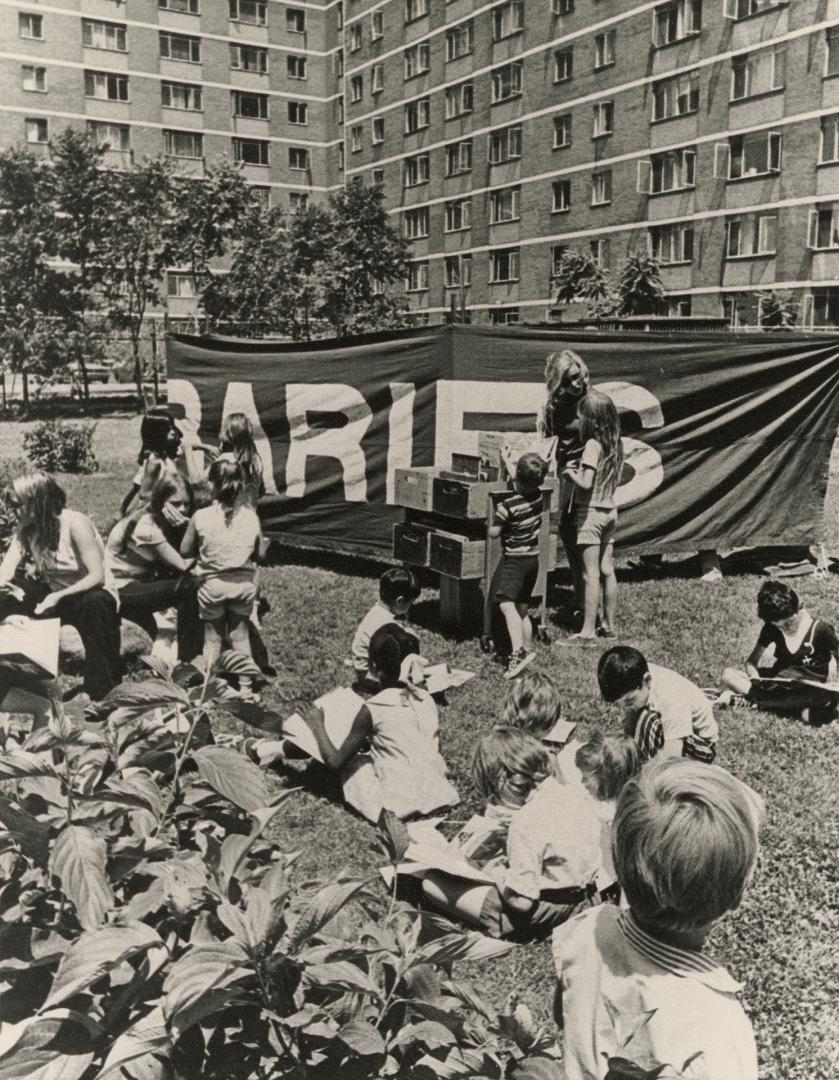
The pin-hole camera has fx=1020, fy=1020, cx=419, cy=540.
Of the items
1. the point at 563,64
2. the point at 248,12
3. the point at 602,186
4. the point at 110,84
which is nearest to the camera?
the point at 248,12

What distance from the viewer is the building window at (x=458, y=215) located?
46.2 m

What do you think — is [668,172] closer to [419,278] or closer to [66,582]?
[419,278]

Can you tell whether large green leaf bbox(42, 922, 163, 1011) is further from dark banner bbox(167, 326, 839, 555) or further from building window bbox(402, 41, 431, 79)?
building window bbox(402, 41, 431, 79)

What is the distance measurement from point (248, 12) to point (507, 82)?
38573 mm

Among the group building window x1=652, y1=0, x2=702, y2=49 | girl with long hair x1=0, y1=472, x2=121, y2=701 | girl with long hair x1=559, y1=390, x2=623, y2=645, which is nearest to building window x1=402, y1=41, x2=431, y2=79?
building window x1=652, y1=0, x2=702, y2=49

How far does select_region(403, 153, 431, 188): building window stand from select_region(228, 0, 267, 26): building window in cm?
3676

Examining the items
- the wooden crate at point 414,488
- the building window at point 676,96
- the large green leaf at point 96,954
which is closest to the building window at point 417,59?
the building window at point 676,96

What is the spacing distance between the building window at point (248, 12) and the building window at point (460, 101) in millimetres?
33389

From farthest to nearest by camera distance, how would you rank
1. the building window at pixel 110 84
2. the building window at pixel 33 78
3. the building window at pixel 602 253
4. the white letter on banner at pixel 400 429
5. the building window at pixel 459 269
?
the building window at pixel 459 269, the building window at pixel 602 253, the white letter on banner at pixel 400 429, the building window at pixel 110 84, the building window at pixel 33 78

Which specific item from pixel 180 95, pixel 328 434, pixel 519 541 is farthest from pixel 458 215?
pixel 519 541

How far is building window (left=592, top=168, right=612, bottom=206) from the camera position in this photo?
131 ft

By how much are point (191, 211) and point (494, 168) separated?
36647 mm

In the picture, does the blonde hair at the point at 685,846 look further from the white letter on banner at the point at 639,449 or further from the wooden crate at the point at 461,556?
the white letter on banner at the point at 639,449

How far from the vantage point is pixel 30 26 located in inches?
186
